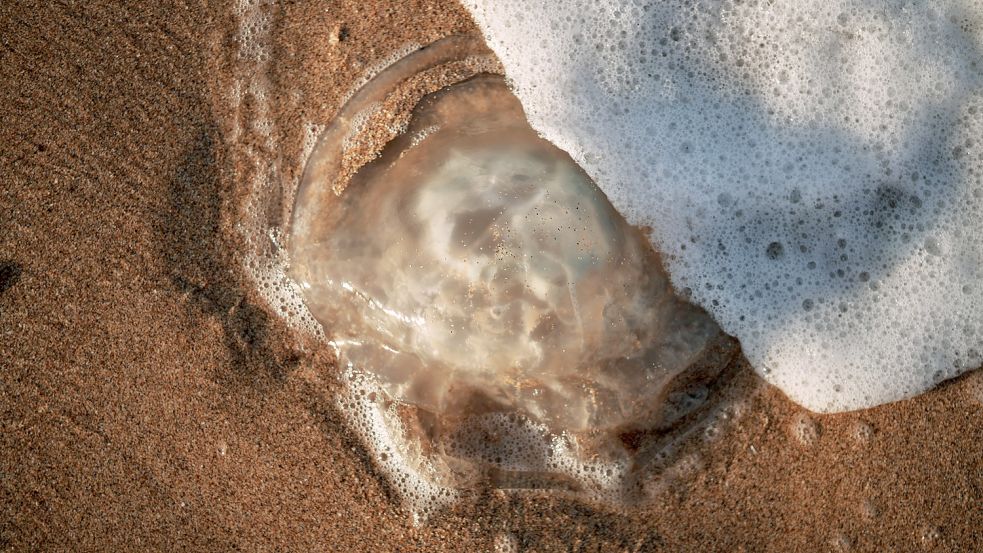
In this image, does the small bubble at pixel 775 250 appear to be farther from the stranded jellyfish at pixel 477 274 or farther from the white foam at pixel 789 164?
the stranded jellyfish at pixel 477 274

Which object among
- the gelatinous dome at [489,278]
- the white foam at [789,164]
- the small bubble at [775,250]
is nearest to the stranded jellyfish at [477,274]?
the gelatinous dome at [489,278]

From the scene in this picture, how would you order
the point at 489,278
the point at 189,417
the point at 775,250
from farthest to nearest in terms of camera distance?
the point at 775,250
the point at 189,417
the point at 489,278

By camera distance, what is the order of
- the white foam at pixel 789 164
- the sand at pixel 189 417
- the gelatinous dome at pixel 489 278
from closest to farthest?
the gelatinous dome at pixel 489 278 → the sand at pixel 189 417 → the white foam at pixel 789 164

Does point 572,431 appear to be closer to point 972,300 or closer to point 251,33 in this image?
point 972,300

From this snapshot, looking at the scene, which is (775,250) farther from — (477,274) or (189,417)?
(189,417)

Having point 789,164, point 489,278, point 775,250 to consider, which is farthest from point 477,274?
point 789,164

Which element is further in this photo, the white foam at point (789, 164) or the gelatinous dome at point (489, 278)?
the white foam at point (789, 164)

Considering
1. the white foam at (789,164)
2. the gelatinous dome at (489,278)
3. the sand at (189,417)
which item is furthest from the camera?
the white foam at (789,164)
